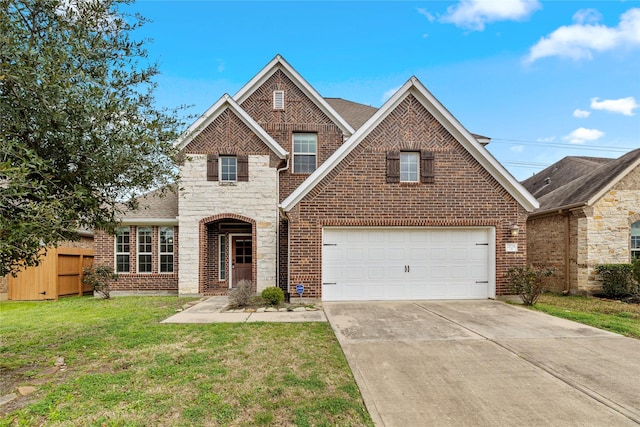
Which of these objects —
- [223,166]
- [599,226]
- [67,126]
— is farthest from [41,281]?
[599,226]

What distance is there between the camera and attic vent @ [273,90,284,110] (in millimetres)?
14062

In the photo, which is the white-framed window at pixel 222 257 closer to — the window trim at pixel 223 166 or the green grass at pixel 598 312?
the window trim at pixel 223 166

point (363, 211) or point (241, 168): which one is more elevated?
point (241, 168)

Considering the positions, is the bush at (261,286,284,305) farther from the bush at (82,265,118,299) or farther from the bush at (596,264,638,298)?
the bush at (596,264,638,298)

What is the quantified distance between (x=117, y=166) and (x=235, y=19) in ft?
30.9

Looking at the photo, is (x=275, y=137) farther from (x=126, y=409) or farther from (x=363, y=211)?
(x=126, y=409)

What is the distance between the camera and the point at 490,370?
4727 mm

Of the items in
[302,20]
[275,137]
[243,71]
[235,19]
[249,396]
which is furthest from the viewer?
[243,71]

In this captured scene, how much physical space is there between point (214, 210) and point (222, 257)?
2.07 m

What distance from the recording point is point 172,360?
5070 mm

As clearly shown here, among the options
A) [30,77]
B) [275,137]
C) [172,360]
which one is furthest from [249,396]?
[275,137]

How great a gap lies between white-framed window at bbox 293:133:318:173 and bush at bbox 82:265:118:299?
7.96 metres

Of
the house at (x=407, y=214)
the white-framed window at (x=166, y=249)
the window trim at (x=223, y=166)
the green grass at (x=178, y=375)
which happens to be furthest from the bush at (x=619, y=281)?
the white-framed window at (x=166, y=249)

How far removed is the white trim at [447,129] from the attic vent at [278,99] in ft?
17.1
